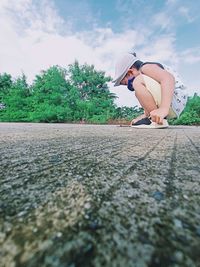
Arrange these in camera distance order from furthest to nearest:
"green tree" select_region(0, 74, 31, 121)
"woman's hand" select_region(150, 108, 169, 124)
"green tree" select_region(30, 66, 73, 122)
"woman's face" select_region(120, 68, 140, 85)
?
"green tree" select_region(0, 74, 31, 121)
"green tree" select_region(30, 66, 73, 122)
"woman's face" select_region(120, 68, 140, 85)
"woman's hand" select_region(150, 108, 169, 124)

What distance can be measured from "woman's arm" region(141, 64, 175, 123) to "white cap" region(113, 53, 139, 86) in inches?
9.5

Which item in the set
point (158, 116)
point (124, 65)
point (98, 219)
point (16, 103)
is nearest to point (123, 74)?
point (124, 65)

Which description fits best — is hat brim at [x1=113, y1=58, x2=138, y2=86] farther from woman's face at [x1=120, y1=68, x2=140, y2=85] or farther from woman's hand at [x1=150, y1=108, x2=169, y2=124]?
woman's hand at [x1=150, y1=108, x2=169, y2=124]

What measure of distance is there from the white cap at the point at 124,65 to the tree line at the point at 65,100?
6169mm

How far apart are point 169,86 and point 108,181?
1.51 meters

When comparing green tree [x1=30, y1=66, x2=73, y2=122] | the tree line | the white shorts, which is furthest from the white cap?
green tree [x1=30, y1=66, x2=73, y2=122]

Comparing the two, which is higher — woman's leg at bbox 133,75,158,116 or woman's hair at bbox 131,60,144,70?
woman's hair at bbox 131,60,144,70

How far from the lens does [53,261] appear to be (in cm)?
12

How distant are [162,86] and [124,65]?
2.52ft

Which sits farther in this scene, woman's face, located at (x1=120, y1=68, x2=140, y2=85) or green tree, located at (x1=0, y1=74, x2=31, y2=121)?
green tree, located at (x1=0, y1=74, x2=31, y2=121)

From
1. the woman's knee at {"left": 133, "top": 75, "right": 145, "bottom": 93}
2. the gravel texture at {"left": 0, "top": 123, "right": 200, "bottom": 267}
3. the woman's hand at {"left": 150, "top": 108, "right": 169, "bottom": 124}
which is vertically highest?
the woman's knee at {"left": 133, "top": 75, "right": 145, "bottom": 93}

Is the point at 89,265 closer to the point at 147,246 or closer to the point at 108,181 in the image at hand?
the point at 147,246

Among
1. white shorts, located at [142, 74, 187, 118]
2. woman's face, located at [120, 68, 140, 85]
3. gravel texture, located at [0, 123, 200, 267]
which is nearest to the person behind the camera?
gravel texture, located at [0, 123, 200, 267]

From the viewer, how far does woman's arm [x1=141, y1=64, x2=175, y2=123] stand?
1.29m
